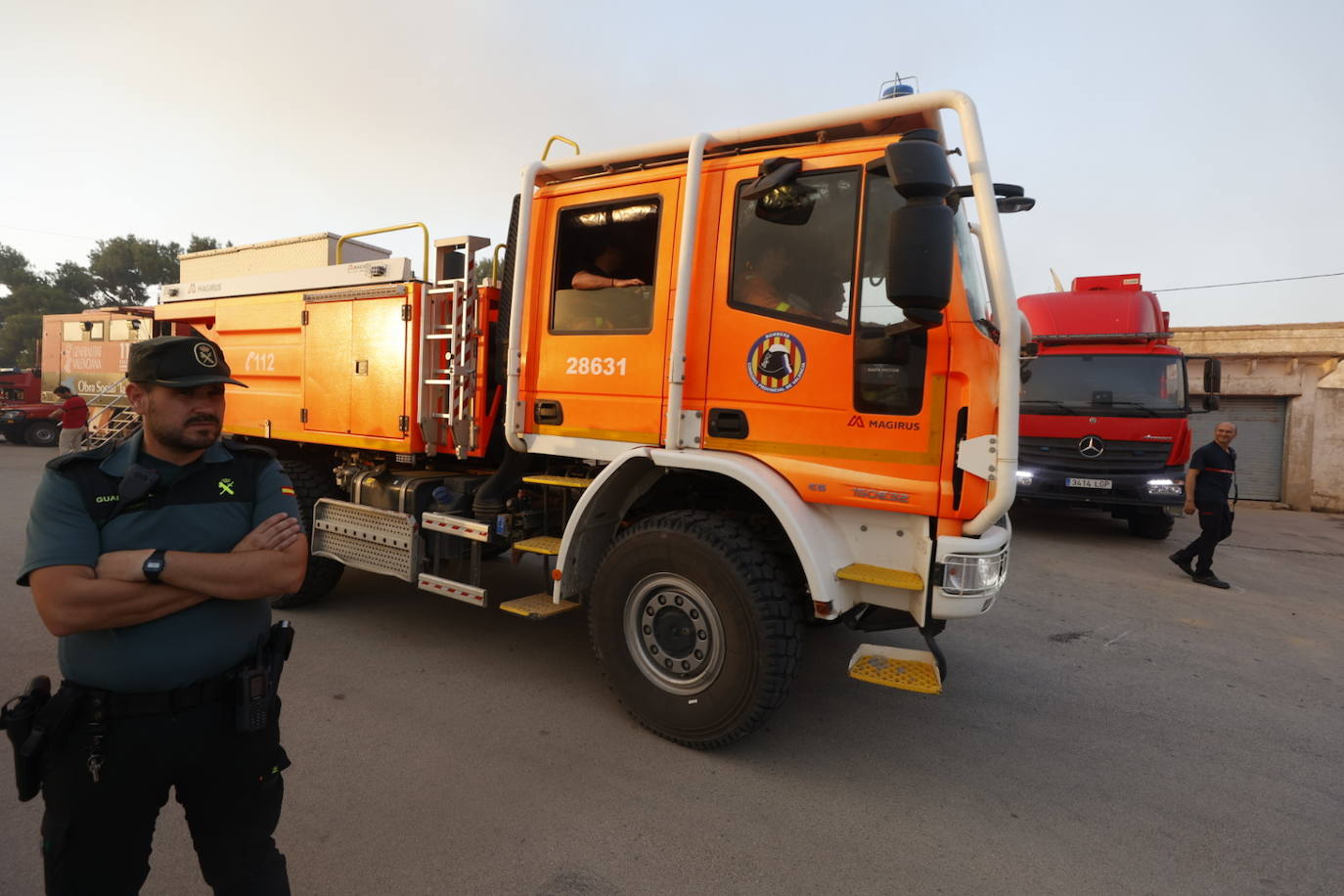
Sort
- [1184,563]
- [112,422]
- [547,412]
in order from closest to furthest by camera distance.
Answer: [547,412] → [112,422] → [1184,563]

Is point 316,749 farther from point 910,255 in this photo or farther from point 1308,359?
point 1308,359

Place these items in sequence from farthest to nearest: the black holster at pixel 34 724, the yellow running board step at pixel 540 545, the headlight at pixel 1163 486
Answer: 1. the headlight at pixel 1163 486
2. the yellow running board step at pixel 540 545
3. the black holster at pixel 34 724

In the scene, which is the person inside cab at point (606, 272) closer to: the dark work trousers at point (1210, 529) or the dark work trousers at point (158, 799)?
the dark work trousers at point (158, 799)

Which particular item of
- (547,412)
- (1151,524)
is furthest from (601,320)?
(1151,524)

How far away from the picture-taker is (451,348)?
157 inches

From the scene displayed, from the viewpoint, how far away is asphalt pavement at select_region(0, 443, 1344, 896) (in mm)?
2395

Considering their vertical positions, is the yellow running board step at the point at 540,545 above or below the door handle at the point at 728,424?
below

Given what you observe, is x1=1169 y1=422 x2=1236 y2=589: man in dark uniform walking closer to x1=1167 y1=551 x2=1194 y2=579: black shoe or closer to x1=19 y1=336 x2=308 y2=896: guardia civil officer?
x1=1167 y1=551 x2=1194 y2=579: black shoe

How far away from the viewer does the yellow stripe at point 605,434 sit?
329 centimetres

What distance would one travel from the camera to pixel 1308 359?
13.5 meters

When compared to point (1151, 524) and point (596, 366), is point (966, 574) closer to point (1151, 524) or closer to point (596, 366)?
point (596, 366)

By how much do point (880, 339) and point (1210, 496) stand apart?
613 cm

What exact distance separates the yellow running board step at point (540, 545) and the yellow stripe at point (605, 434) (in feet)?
2.03

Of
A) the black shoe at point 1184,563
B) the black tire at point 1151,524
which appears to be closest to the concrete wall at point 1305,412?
the black tire at point 1151,524
